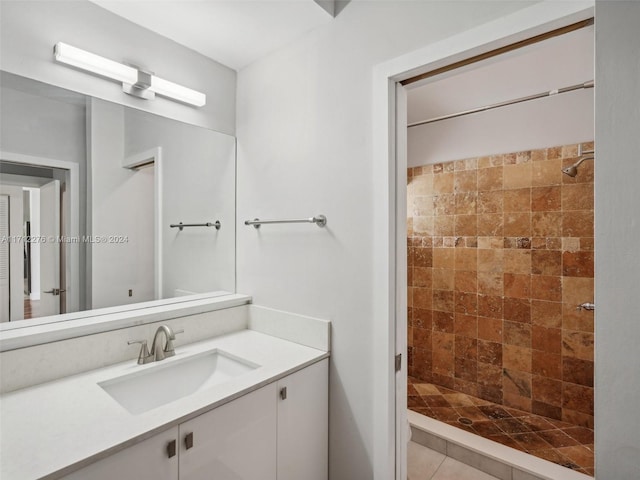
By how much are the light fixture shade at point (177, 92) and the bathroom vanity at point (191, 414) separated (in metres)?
1.10

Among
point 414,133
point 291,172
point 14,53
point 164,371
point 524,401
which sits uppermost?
point 414,133

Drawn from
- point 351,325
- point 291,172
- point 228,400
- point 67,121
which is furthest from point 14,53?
point 351,325

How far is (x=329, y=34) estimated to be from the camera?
1.50 meters

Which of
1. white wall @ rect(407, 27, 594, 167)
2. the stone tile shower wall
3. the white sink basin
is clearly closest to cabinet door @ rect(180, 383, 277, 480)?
the white sink basin

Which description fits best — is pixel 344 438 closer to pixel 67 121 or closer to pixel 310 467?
pixel 310 467

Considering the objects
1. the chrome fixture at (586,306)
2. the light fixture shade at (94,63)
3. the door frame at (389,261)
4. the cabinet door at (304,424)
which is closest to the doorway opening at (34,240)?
the light fixture shade at (94,63)

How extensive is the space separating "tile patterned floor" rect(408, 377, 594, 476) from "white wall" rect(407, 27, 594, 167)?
6.22 ft

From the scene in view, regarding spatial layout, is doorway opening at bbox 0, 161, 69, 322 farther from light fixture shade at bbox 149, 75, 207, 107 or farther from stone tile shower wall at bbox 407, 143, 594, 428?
stone tile shower wall at bbox 407, 143, 594, 428

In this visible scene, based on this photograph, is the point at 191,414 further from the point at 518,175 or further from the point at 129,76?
the point at 518,175

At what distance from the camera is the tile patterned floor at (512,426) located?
1919mm

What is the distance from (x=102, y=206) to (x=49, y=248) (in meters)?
0.26

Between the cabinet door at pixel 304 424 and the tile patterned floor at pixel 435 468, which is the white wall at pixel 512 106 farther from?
the tile patterned floor at pixel 435 468

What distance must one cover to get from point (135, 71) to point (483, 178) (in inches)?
93.4

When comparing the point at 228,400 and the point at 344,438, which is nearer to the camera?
the point at 228,400
